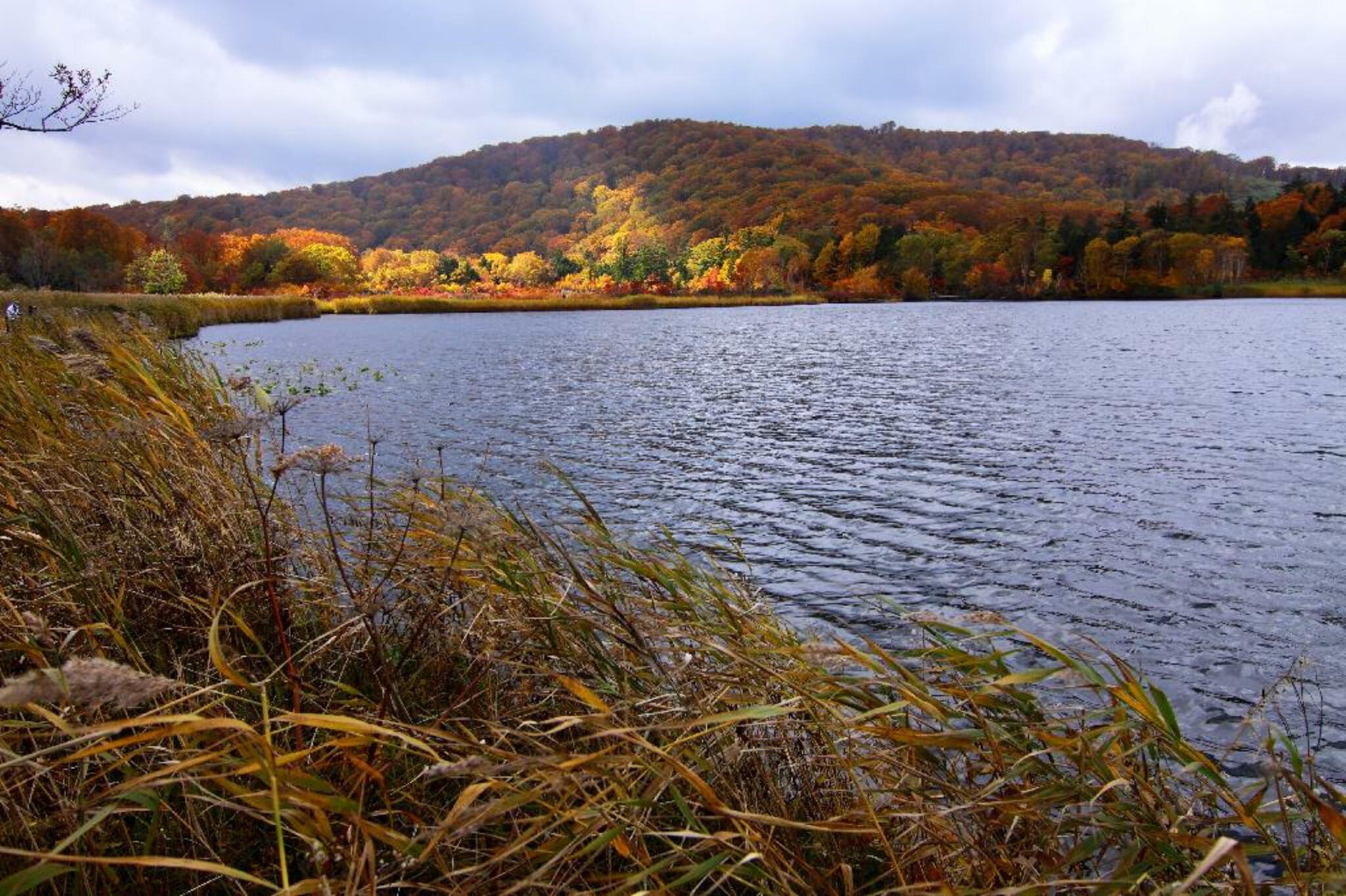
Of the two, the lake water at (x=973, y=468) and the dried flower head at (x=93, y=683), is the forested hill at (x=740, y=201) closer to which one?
the lake water at (x=973, y=468)

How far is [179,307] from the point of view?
4038 cm

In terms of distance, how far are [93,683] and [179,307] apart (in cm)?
4714

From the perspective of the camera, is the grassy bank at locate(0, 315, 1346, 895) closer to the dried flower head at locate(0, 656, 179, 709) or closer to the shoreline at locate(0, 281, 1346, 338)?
the dried flower head at locate(0, 656, 179, 709)

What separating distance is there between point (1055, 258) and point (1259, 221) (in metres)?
31.2

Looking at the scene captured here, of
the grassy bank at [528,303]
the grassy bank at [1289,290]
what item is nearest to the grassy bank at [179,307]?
the grassy bank at [528,303]

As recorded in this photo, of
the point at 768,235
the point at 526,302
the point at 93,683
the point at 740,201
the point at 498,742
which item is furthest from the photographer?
the point at 740,201

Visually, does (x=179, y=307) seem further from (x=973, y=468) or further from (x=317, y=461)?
(x=317, y=461)

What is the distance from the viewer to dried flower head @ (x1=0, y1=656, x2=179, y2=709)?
48.5 inches

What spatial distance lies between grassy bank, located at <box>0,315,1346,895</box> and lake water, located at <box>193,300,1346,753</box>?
1777 millimetres

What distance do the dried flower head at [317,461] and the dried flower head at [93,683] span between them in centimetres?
119

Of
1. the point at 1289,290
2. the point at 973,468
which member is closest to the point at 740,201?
the point at 1289,290

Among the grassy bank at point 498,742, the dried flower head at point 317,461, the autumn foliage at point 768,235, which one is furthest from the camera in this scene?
the autumn foliage at point 768,235

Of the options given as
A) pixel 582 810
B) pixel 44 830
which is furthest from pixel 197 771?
pixel 582 810

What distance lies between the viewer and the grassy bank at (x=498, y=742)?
6.27ft
